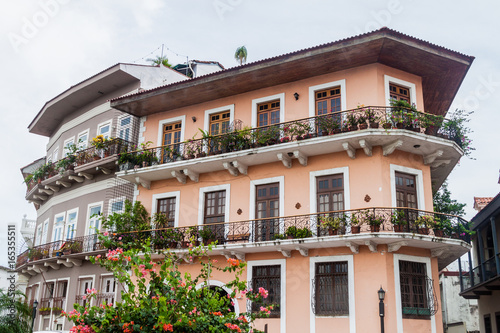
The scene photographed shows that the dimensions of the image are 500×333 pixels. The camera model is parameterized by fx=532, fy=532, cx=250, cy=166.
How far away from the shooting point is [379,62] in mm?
18500

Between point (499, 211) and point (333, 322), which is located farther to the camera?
point (499, 211)

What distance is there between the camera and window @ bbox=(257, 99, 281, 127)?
66.3 ft

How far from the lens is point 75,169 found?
2450 cm

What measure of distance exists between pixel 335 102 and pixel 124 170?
351 inches

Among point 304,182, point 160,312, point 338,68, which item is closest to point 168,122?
point 304,182

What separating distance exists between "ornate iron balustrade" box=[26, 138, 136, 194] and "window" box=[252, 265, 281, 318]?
8.13m

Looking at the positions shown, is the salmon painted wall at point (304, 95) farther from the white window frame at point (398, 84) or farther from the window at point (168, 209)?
the window at point (168, 209)

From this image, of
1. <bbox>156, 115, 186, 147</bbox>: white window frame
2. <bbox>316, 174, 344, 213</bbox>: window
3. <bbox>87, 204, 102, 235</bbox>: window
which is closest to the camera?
<bbox>316, 174, 344, 213</bbox>: window

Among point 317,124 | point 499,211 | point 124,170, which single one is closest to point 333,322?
point 317,124

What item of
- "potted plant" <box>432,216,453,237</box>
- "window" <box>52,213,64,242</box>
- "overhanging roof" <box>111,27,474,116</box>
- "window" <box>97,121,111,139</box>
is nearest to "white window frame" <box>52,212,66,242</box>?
"window" <box>52,213,64,242</box>

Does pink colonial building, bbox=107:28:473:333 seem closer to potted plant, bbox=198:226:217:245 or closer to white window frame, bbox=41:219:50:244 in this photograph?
potted plant, bbox=198:226:217:245

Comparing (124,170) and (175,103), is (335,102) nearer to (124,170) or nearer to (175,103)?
(175,103)

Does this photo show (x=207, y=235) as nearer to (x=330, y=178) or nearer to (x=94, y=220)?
(x=330, y=178)

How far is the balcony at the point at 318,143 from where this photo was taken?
56.7 feet
